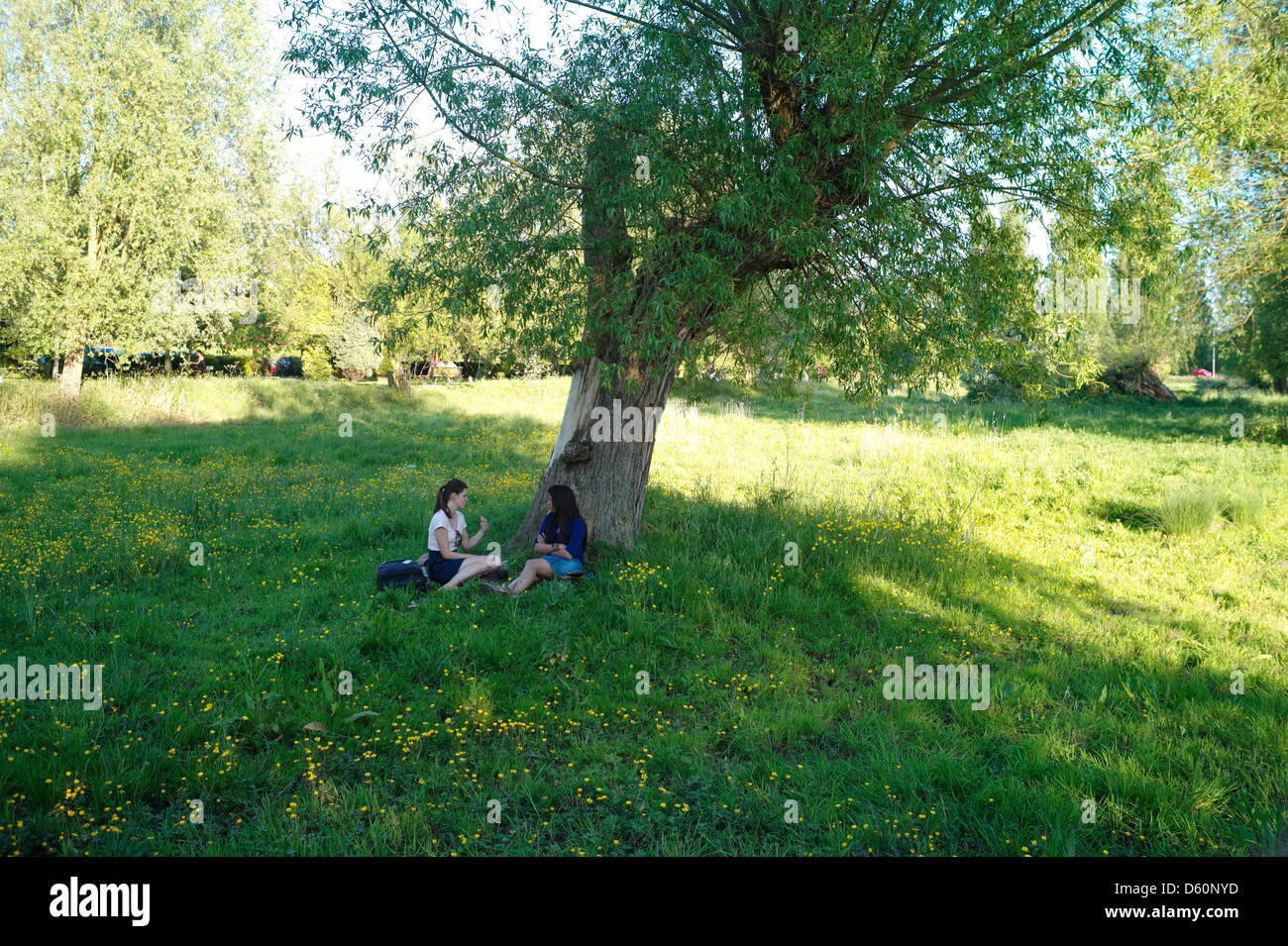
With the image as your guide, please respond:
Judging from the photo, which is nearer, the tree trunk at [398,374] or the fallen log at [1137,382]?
the tree trunk at [398,374]

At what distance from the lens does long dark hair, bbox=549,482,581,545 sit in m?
8.27

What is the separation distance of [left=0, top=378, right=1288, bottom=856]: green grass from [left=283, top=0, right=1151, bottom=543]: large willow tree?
2.47 m

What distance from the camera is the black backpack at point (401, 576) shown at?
7945 mm

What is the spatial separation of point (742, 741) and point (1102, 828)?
7.37 feet

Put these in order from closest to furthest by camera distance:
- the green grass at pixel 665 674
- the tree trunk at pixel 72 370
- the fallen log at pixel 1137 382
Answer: the green grass at pixel 665 674, the tree trunk at pixel 72 370, the fallen log at pixel 1137 382

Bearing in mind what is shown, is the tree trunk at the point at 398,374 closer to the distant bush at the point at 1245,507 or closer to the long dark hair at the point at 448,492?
the long dark hair at the point at 448,492

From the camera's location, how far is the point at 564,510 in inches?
328

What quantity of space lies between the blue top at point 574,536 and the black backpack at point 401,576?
137cm

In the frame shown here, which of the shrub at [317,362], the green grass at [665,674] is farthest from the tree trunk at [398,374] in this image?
the green grass at [665,674]

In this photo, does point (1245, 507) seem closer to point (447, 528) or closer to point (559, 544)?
point (559, 544)

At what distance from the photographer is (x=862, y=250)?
812 cm
